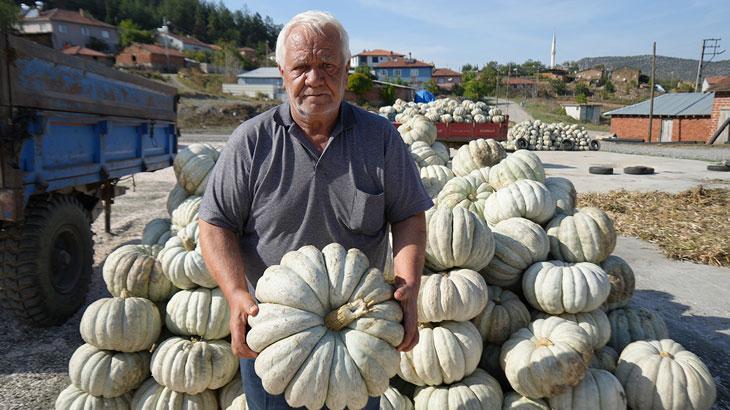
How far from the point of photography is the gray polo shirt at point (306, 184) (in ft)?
6.95

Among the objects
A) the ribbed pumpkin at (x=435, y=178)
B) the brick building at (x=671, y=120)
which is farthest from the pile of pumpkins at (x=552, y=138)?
the ribbed pumpkin at (x=435, y=178)

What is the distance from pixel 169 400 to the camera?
3223 millimetres

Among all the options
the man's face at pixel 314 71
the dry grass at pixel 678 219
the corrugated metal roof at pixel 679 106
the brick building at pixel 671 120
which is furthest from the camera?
the corrugated metal roof at pixel 679 106

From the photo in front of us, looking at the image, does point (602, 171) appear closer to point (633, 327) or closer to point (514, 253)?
point (633, 327)

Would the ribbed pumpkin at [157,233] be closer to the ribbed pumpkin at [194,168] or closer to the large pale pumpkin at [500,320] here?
the ribbed pumpkin at [194,168]

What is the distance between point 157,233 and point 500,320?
3.46 metres

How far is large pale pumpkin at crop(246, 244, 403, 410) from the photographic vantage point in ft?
5.99

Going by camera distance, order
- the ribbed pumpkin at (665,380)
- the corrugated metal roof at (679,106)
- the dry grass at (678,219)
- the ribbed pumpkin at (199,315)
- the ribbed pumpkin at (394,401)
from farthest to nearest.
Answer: the corrugated metal roof at (679,106) → the dry grass at (678,219) → the ribbed pumpkin at (199,315) → the ribbed pumpkin at (665,380) → the ribbed pumpkin at (394,401)

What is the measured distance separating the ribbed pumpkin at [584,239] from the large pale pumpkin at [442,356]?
1.31 metres

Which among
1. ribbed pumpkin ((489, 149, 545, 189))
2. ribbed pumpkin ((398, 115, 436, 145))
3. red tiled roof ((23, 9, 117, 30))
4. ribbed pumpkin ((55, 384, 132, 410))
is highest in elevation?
red tiled roof ((23, 9, 117, 30))

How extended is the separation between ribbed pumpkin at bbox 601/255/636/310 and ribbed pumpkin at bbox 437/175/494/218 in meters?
1.21

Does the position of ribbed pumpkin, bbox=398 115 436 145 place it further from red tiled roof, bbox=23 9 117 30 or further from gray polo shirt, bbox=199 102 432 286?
→ red tiled roof, bbox=23 9 117 30

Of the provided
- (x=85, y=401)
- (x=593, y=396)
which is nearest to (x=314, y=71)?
(x=593, y=396)

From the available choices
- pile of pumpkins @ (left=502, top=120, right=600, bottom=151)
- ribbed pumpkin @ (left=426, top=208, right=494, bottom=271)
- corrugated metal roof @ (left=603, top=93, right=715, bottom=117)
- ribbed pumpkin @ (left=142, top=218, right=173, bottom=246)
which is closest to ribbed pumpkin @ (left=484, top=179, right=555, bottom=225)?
ribbed pumpkin @ (left=426, top=208, right=494, bottom=271)
